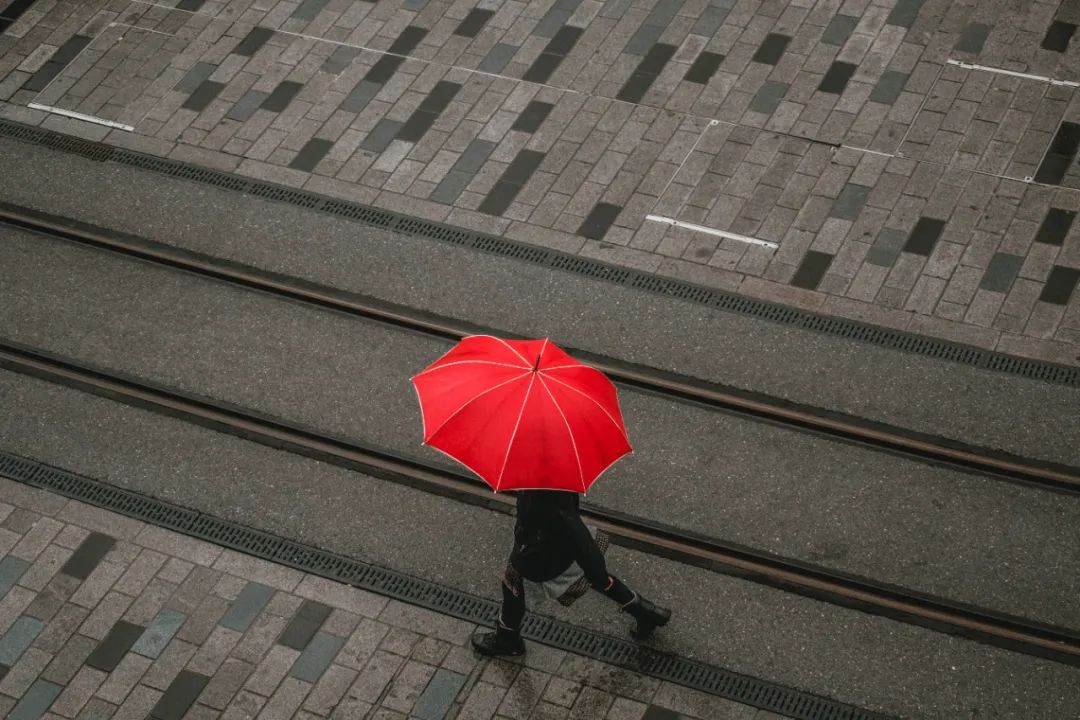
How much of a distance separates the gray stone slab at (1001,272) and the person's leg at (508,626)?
4715mm

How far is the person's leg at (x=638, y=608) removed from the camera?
26.3 ft

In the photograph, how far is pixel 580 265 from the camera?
36.0 feet

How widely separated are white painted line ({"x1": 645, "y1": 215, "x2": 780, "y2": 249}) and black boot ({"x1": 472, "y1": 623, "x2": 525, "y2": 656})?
4.20 m

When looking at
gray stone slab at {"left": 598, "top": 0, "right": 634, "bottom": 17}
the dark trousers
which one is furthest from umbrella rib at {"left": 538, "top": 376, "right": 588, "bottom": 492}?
gray stone slab at {"left": 598, "top": 0, "right": 634, "bottom": 17}

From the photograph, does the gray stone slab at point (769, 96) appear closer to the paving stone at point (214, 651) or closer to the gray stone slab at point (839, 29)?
the gray stone slab at point (839, 29)

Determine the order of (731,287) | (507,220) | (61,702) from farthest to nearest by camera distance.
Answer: (507,220)
(731,287)
(61,702)

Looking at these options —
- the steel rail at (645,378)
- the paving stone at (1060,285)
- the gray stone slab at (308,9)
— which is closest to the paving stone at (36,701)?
the steel rail at (645,378)

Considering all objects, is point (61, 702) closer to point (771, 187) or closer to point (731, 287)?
point (731, 287)

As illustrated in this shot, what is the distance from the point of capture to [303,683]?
8.33 meters

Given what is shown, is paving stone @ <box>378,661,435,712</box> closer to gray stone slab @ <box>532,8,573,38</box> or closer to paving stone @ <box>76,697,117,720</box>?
paving stone @ <box>76,697,117,720</box>

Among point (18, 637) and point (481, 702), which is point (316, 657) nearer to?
point (481, 702)

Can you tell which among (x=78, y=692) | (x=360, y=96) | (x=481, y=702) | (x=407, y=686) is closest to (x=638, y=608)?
(x=481, y=702)

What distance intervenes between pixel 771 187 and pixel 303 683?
5797 millimetres

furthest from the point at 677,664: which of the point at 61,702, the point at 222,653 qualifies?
the point at 61,702
